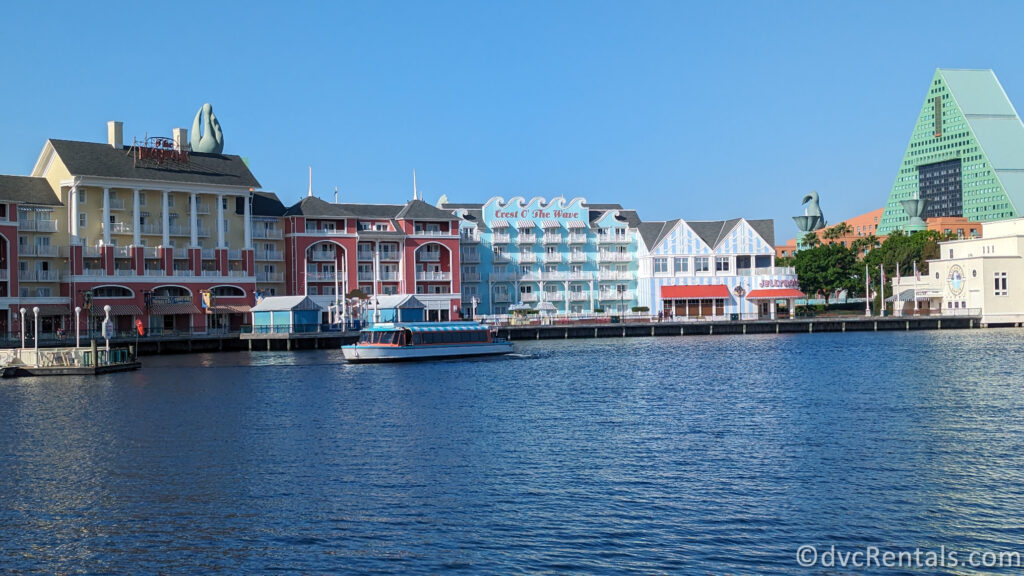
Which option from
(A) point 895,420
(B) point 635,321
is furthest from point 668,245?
(A) point 895,420

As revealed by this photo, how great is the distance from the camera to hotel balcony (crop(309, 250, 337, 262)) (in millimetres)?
109250

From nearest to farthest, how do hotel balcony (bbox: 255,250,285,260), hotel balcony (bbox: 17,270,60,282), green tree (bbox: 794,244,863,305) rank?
1. hotel balcony (bbox: 17,270,60,282)
2. hotel balcony (bbox: 255,250,285,260)
3. green tree (bbox: 794,244,863,305)

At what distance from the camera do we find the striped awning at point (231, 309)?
3863 inches

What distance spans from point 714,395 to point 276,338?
5266 centimetres

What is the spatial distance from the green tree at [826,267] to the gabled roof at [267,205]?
244 feet

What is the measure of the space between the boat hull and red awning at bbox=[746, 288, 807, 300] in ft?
162

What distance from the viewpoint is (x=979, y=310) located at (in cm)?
11775

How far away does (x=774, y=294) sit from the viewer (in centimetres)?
12150

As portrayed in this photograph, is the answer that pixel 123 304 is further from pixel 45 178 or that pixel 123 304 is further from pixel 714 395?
pixel 714 395

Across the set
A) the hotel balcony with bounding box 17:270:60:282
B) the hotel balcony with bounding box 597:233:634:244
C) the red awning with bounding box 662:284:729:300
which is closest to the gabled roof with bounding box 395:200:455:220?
the hotel balcony with bounding box 597:233:634:244

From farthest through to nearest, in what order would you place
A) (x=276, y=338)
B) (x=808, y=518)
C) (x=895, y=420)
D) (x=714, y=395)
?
1. (x=276, y=338)
2. (x=714, y=395)
3. (x=895, y=420)
4. (x=808, y=518)

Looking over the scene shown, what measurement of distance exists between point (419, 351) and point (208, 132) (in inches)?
2806

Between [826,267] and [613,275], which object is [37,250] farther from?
[826,267]

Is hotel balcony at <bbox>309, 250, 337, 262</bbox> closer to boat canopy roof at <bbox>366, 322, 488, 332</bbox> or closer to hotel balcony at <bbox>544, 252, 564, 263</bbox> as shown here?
hotel balcony at <bbox>544, 252, 564, 263</bbox>
